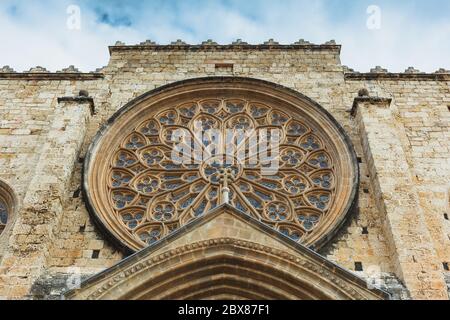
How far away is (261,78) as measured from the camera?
13617 millimetres

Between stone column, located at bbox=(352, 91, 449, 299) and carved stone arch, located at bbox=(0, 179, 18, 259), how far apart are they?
6.69 meters

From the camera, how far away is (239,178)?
452 inches

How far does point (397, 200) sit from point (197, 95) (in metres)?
5.28

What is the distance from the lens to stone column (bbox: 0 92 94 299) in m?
8.91

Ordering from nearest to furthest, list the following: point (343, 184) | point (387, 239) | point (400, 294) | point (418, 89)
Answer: point (400, 294) → point (387, 239) → point (343, 184) → point (418, 89)

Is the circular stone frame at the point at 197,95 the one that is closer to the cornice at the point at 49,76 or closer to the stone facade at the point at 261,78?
the stone facade at the point at 261,78

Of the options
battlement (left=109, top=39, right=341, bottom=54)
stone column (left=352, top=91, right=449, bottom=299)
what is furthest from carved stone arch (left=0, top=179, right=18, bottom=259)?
stone column (left=352, top=91, right=449, bottom=299)

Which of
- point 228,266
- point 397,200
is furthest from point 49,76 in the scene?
point 397,200

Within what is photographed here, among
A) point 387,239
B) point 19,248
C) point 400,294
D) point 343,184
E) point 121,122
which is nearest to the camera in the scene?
point 400,294

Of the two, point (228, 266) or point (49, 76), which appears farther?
point (49, 76)

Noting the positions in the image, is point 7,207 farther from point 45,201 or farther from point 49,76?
point 49,76

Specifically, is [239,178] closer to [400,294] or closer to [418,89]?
[400,294]
